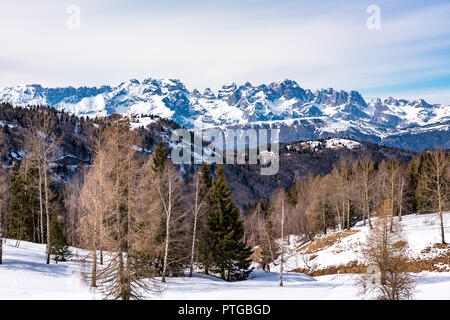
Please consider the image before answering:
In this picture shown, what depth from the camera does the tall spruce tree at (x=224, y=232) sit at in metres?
35.9

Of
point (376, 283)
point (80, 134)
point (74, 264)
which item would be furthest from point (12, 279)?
point (80, 134)

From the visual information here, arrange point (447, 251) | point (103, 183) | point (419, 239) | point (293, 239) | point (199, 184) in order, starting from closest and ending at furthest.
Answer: point (103, 183)
point (199, 184)
point (447, 251)
point (419, 239)
point (293, 239)

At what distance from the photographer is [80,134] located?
195 metres

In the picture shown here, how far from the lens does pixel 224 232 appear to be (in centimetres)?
3622

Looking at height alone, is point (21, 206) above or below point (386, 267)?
above

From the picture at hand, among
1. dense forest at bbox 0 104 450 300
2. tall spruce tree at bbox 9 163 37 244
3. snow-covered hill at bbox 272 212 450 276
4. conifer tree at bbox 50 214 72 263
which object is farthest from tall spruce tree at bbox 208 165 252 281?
tall spruce tree at bbox 9 163 37 244

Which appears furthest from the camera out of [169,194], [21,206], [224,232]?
[21,206]

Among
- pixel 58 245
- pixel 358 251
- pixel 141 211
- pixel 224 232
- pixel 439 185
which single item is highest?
pixel 439 185

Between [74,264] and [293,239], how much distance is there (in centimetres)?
5825

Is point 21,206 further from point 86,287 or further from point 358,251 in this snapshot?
point 358,251

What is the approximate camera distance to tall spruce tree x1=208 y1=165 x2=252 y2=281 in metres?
35.9

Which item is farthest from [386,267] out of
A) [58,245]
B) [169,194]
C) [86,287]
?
[58,245]

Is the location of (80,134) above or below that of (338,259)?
above
